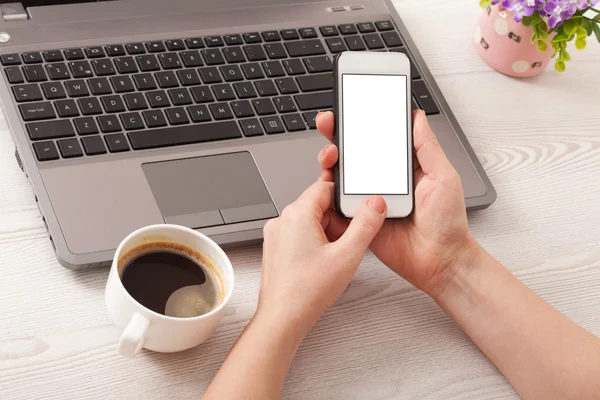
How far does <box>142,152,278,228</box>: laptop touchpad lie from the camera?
2.64 feet

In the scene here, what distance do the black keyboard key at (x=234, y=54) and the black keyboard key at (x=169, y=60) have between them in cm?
6

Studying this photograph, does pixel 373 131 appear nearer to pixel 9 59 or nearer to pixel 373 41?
pixel 373 41

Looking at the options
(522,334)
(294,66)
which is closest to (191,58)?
(294,66)

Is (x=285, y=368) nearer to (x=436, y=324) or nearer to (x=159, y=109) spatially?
(x=436, y=324)

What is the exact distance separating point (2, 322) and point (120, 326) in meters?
0.12

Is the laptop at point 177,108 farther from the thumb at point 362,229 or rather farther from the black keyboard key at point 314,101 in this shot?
the thumb at point 362,229

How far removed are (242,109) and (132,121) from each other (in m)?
0.13

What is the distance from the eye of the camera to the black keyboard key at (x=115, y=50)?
920mm

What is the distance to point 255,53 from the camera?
97 centimetres

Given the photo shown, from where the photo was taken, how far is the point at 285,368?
2.31 ft

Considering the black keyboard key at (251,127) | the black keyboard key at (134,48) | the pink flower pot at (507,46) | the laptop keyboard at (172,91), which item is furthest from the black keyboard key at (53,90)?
the pink flower pot at (507,46)

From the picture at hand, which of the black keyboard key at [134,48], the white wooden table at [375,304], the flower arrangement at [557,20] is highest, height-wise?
the flower arrangement at [557,20]

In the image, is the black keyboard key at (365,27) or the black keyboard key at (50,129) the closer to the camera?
the black keyboard key at (50,129)

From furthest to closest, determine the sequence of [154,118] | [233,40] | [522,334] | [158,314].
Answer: [233,40] → [154,118] → [522,334] → [158,314]
